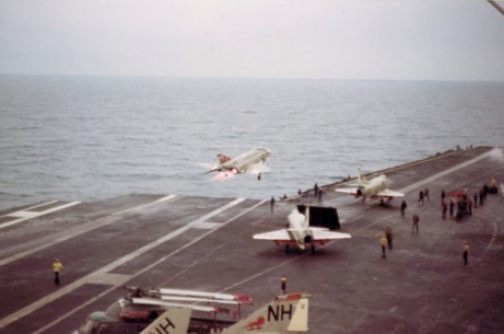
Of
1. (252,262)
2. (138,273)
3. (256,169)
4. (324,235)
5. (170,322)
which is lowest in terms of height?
(138,273)

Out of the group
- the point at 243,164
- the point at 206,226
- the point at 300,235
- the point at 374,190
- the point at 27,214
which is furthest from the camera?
the point at 243,164

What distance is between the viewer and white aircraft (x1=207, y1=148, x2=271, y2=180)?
57.0 metres

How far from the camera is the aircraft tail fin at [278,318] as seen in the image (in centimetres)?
2216

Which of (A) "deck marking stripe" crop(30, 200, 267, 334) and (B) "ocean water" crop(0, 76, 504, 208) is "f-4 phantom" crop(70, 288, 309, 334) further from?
(B) "ocean water" crop(0, 76, 504, 208)

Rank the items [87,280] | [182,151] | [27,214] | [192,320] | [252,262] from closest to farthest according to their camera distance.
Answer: [192,320], [87,280], [252,262], [27,214], [182,151]

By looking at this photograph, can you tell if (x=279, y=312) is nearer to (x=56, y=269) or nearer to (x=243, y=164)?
(x=56, y=269)

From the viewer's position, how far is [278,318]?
2247cm

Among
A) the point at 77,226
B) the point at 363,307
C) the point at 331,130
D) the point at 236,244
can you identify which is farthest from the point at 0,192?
the point at 331,130

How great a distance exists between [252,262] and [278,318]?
1694 cm

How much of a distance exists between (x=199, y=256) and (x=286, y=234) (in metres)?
6.11

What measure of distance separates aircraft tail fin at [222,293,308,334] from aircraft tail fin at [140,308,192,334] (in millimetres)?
1857

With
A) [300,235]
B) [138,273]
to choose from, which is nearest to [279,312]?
[138,273]

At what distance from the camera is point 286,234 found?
41.2 meters

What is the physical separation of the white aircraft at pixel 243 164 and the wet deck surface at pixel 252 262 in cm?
349
